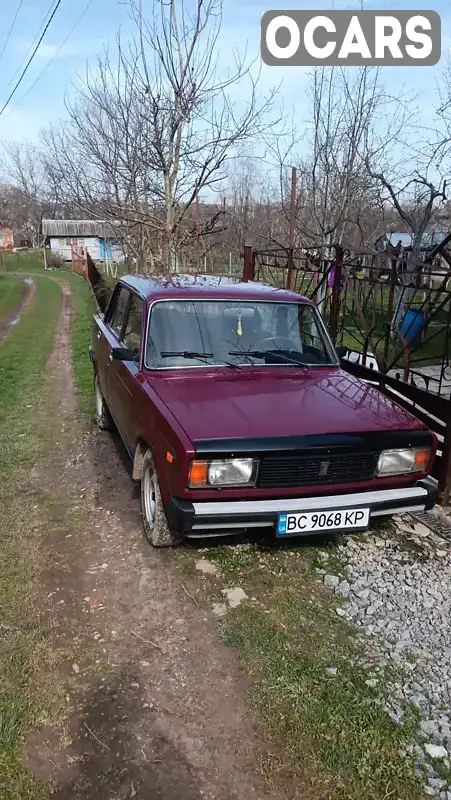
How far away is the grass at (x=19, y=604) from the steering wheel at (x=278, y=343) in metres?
2.16

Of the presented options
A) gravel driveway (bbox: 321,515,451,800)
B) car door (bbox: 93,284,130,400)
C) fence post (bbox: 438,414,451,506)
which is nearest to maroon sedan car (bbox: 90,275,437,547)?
gravel driveway (bbox: 321,515,451,800)

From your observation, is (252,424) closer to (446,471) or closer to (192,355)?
(192,355)

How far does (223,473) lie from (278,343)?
158 centimetres

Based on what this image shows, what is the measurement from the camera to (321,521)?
3.28m

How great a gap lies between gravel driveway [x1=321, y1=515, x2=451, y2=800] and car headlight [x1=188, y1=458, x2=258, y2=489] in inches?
34.2

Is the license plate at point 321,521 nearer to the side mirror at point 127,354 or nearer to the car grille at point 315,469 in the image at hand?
the car grille at point 315,469

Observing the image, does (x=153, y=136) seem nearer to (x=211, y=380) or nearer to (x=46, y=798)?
(x=211, y=380)

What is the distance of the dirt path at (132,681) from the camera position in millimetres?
2156

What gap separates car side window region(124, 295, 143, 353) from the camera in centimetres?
438

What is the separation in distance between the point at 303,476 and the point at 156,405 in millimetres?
1004

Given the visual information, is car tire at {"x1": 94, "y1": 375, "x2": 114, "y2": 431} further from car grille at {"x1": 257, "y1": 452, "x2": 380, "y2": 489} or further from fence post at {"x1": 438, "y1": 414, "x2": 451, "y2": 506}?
fence post at {"x1": 438, "y1": 414, "x2": 451, "y2": 506}

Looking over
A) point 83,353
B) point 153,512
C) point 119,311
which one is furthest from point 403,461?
point 83,353

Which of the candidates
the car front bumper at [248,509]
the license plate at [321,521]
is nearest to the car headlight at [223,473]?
the car front bumper at [248,509]

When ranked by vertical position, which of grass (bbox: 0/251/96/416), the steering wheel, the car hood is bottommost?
grass (bbox: 0/251/96/416)
